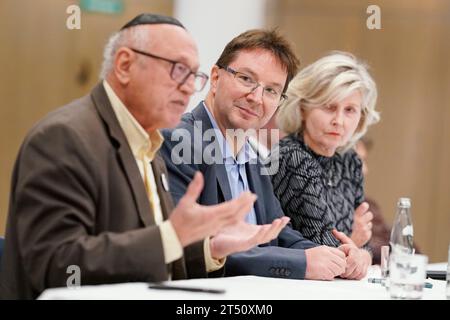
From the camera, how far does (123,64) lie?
105 inches

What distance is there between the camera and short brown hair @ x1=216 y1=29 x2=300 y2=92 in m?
3.64

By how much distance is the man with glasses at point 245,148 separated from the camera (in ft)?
10.7

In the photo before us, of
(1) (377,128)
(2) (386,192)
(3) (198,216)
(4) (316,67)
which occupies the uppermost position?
(4) (316,67)

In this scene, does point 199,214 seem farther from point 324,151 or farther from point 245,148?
point 324,151

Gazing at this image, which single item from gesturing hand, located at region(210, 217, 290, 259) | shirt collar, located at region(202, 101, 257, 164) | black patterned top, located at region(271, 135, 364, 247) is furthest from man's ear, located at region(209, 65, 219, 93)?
gesturing hand, located at region(210, 217, 290, 259)

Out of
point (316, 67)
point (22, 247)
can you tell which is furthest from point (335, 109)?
point (22, 247)

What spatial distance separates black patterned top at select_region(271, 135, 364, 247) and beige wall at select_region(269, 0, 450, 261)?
3.88 meters

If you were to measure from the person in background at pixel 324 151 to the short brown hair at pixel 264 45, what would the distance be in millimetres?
483

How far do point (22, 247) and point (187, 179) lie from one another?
1003 mm

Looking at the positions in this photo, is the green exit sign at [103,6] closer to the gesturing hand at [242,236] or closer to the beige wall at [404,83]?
the beige wall at [404,83]

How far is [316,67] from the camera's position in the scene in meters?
4.23

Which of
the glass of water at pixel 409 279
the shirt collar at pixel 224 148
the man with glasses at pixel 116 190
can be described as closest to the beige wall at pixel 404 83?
the shirt collar at pixel 224 148

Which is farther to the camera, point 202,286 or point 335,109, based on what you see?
point 335,109
